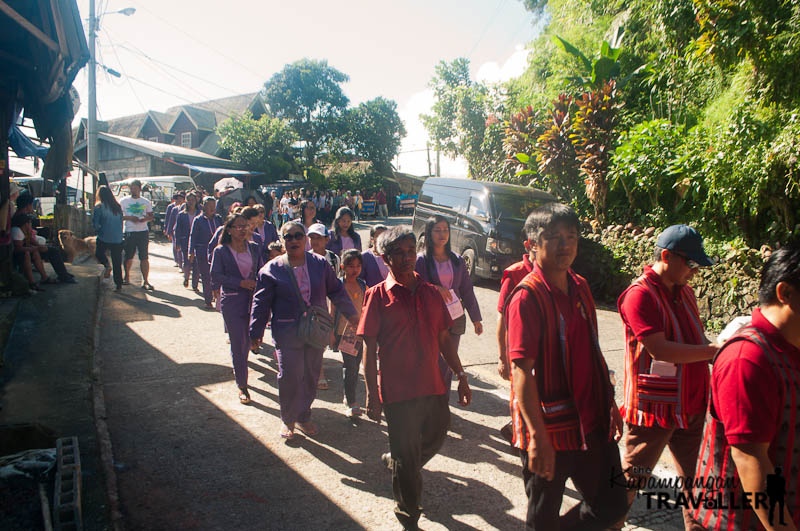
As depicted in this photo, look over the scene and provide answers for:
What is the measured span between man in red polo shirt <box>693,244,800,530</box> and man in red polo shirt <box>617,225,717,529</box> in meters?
0.76

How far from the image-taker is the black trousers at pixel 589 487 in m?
2.33

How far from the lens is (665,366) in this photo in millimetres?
2725

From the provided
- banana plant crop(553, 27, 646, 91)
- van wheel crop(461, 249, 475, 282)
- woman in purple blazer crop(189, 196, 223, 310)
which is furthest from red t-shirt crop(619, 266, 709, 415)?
banana plant crop(553, 27, 646, 91)

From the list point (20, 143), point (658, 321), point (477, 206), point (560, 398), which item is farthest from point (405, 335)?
point (20, 143)

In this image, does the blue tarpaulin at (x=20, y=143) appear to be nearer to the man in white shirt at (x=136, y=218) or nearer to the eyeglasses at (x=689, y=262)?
the man in white shirt at (x=136, y=218)

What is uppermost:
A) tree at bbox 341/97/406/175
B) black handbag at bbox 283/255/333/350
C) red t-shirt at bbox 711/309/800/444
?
tree at bbox 341/97/406/175

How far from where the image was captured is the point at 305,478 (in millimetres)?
3748

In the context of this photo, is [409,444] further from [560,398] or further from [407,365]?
[560,398]

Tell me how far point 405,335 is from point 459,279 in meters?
1.73

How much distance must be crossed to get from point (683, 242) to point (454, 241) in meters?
9.57

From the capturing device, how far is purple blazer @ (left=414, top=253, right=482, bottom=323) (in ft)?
15.0

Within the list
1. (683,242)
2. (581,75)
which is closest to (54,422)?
(683,242)

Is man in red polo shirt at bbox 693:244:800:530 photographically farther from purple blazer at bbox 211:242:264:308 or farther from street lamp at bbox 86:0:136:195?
street lamp at bbox 86:0:136:195

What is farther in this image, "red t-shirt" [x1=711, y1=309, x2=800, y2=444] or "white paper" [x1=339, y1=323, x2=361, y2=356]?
"white paper" [x1=339, y1=323, x2=361, y2=356]
